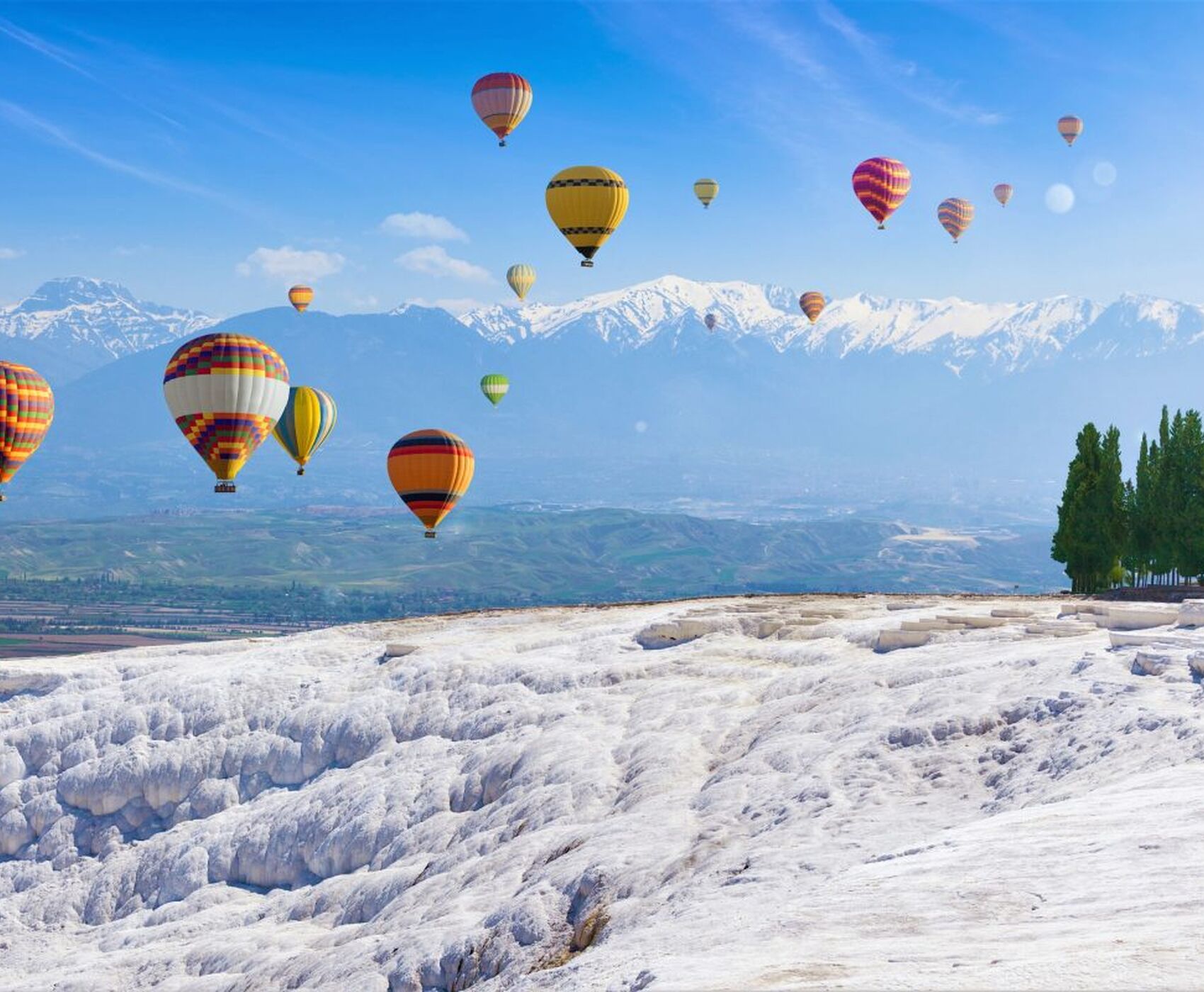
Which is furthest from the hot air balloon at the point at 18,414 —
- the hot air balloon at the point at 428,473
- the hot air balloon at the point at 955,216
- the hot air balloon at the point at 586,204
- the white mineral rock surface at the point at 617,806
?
the hot air balloon at the point at 955,216

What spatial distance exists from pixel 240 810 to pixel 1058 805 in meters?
42.9

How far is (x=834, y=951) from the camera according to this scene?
2634cm

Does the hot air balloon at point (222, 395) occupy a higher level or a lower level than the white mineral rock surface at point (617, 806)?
higher

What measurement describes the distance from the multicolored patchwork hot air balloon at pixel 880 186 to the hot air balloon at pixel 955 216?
42452 millimetres

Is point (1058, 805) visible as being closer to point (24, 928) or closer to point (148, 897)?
point (148, 897)

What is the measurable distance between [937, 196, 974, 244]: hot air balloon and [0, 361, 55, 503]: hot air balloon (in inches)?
4426

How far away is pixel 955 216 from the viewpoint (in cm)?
16800

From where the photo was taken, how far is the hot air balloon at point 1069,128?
557ft

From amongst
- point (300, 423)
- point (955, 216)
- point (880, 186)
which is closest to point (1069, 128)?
point (955, 216)

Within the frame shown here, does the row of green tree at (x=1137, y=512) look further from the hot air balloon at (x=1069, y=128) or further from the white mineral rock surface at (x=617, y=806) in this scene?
the hot air balloon at (x=1069, y=128)

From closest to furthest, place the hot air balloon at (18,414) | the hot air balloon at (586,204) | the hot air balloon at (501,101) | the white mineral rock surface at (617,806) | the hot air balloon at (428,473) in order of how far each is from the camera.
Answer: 1. the white mineral rock surface at (617,806)
2. the hot air balloon at (18,414)
3. the hot air balloon at (428,473)
4. the hot air balloon at (586,204)
5. the hot air balloon at (501,101)

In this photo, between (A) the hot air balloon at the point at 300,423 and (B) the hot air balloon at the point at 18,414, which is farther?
(A) the hot air balloon at the point at 300,423

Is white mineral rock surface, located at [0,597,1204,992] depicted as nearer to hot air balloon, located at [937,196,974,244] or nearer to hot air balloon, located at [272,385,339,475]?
hot air balloon, located at [272,385,339,475]

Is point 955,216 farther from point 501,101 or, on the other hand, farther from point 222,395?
point 222,395
